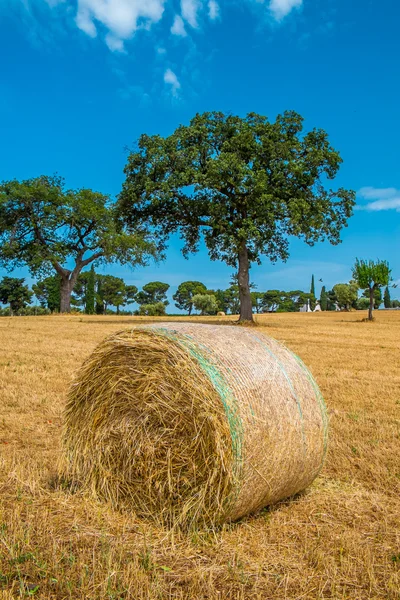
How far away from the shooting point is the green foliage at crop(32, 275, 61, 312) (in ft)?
224

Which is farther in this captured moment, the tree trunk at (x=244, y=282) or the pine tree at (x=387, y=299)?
the pine tree at (x=387, y=299)

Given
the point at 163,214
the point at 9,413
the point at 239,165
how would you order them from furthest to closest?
the point at 163,214, the point at 239,165, the point at 9,413

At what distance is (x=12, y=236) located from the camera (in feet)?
145

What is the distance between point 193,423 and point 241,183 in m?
22.5

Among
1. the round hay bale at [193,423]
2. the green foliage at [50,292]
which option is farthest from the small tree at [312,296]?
the round hay bale at [193,423]

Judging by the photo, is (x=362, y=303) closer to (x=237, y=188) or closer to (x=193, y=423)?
(x=237, y=188)

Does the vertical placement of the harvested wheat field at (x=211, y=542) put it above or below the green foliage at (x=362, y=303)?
below

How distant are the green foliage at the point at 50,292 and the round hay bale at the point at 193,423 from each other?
60.9 meters

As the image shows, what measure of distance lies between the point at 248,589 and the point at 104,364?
Result: 2305 millimetres

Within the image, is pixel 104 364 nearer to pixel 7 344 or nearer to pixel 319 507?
pixel 319 507

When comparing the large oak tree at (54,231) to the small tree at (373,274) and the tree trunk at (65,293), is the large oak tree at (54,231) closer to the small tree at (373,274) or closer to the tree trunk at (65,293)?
the tree trunk at (65,293)

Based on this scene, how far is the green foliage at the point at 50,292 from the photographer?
68375mm

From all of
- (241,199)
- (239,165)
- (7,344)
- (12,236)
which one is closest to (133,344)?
(7,344)

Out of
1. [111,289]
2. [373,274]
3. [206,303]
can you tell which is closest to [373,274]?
[373,274]
